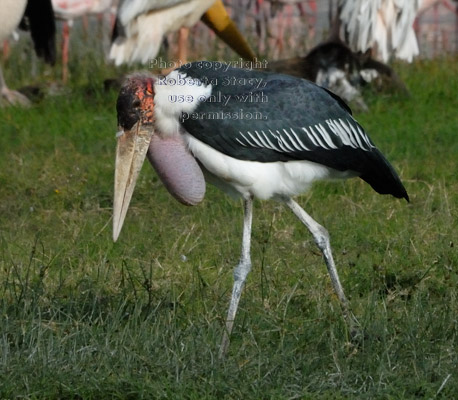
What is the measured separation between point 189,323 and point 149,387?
1.94ft

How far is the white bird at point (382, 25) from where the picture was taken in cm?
817

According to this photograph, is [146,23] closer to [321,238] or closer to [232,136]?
[321,238]

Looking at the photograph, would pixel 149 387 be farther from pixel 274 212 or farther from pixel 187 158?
pixel 274 212

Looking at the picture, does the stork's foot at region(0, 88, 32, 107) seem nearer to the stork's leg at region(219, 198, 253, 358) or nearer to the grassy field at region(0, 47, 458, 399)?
the grassy field at region(0, 47, 458, 399)

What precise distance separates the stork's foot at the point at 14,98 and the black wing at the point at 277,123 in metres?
4.50

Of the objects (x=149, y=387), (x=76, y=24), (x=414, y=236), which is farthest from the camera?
(x=76, y=24)

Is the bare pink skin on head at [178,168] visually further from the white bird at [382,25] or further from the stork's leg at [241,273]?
the white bird at [382,25]

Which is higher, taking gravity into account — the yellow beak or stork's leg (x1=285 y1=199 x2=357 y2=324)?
stork's leg (x1=285 y1=199 x2=357 y2=324)

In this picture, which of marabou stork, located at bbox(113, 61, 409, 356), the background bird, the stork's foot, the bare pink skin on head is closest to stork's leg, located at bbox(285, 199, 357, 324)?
marabou stork, located at bbox(113, 61, 409, 356)

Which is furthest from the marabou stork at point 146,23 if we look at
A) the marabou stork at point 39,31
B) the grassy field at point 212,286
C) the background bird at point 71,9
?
the background bird at point 71,9

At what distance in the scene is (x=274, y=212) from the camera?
17.9 ft

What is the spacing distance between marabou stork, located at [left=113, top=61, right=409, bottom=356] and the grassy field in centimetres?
19

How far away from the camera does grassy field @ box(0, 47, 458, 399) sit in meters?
3.29

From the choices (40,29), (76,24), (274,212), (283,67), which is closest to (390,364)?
(274,212)
